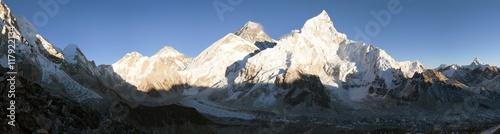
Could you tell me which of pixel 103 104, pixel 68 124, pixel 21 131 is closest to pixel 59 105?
pixel 68 124

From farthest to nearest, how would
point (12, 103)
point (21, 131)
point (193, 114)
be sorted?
point (193, 114)
point (12, 103)
point (21, 131)

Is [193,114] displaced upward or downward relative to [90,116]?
upward

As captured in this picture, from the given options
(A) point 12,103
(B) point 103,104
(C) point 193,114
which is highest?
(B) point 103,104

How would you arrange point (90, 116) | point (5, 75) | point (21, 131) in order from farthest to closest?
point (90, 116)
point (5, 75)
point (21, 131)

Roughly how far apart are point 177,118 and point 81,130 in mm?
128146

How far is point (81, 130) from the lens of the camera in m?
52.3

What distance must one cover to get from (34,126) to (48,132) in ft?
6.39

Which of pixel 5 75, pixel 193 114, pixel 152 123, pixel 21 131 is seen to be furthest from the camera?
pixel 193 114

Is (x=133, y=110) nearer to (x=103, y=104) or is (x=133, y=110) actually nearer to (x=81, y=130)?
(x=103, y=104)

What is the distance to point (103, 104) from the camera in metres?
198

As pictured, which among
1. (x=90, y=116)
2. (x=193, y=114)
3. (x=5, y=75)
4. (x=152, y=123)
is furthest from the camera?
(x=193, y=114)

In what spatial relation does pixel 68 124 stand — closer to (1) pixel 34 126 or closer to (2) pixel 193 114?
(1) pixel 34 126

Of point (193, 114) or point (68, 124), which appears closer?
point (68, 124)

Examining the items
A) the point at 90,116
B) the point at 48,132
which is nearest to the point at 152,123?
the point at 90,116
